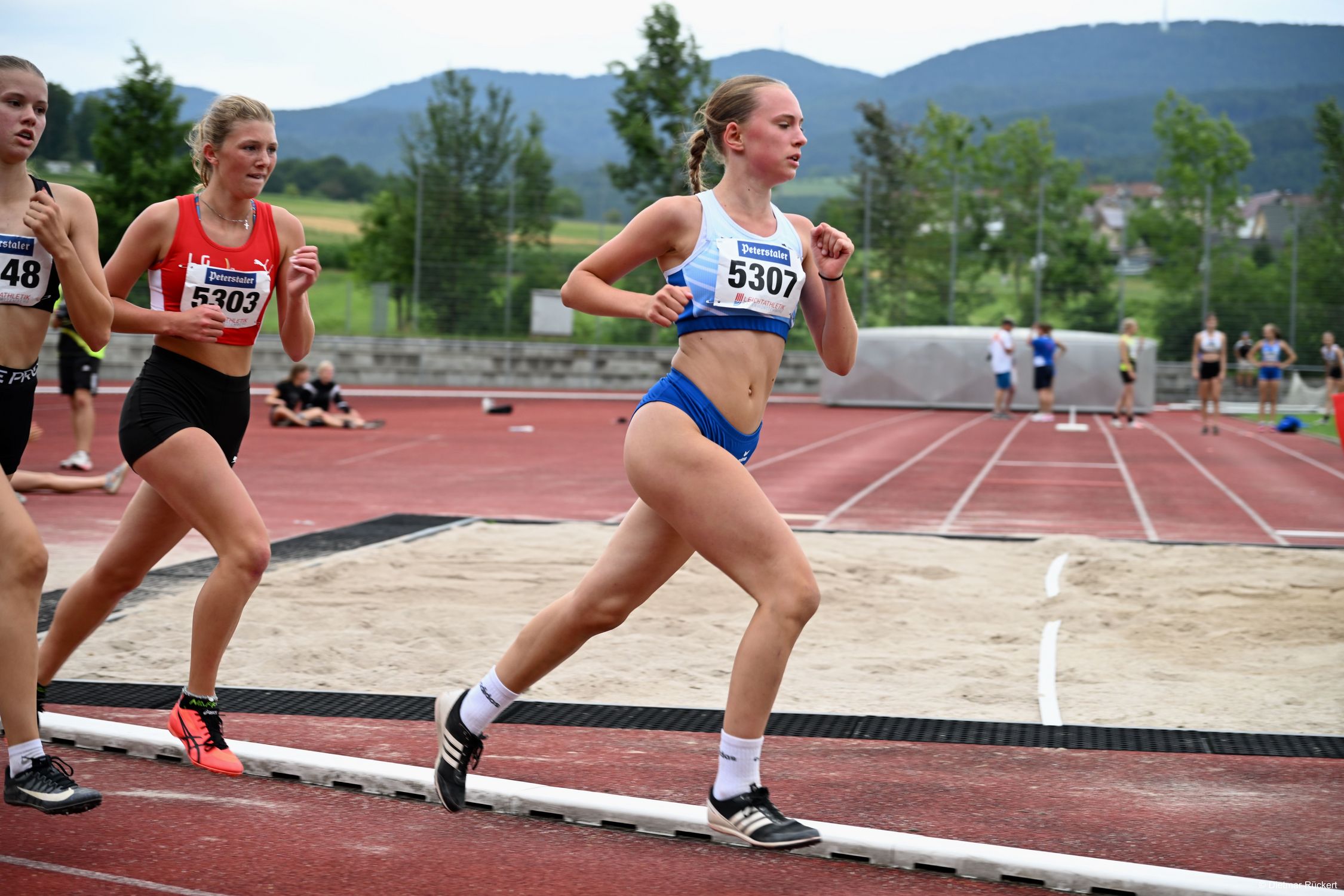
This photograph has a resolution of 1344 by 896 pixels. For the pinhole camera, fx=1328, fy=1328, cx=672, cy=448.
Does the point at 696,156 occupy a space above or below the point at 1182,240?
below

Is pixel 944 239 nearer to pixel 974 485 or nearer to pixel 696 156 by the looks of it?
pixel 974 485

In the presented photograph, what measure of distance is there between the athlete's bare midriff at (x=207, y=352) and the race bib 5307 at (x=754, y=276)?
148 cm

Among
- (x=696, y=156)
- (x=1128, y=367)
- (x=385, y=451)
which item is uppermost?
(x=696, y=156)

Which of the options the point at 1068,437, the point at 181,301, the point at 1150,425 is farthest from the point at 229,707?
the point at 1150,425

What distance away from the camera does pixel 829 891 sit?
9.66 feet

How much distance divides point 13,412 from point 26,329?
8.7 inches

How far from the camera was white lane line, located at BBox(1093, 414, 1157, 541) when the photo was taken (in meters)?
10.2

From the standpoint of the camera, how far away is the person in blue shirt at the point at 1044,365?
24828mm

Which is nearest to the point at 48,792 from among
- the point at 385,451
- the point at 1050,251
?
the point at 385,451

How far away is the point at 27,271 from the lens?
11.4 feet

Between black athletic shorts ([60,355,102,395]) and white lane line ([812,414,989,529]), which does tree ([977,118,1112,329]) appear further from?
black athletic shorts ([60,355,102,395])

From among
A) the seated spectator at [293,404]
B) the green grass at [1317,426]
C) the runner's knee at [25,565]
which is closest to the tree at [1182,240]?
the green grass at [1317,426]

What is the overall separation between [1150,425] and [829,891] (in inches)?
899

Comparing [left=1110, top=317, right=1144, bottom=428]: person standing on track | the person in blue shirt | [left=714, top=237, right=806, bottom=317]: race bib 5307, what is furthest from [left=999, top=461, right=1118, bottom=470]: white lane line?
[left=714, top=237, right=806, bottom=317]: race bib 5307
